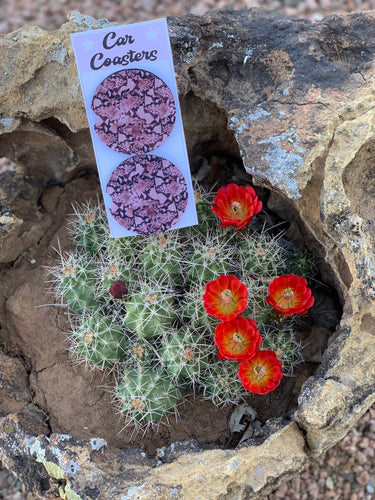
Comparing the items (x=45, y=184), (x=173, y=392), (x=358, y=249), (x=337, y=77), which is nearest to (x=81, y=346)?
(x=173, y=392)

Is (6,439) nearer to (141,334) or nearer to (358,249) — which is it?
(141,334)

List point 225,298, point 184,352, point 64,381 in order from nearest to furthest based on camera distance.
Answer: point 225,298 → point 184,352 → point 64,381

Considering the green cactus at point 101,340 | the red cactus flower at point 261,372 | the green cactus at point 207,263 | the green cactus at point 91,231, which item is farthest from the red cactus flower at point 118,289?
the red cactus flower at point 261,372

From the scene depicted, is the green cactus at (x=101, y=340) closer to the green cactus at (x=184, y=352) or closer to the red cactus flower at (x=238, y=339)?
the green cactus at (x=184, y=352)

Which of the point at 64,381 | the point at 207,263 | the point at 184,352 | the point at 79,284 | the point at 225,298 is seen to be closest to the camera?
the point at 225,298

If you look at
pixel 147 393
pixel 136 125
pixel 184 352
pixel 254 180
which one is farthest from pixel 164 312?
pixel 136 125

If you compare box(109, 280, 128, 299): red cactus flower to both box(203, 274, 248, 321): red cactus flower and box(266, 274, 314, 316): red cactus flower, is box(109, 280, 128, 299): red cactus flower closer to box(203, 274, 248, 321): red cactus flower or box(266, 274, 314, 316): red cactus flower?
box(203, 274, 248, 321): red cactus flower

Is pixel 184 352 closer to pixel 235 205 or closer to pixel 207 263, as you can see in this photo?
pixel 207 263
